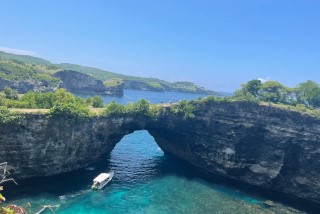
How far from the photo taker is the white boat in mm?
61938

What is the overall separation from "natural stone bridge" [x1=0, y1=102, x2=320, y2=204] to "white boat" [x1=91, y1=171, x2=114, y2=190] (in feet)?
27.4

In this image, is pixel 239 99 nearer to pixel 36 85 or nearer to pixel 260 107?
pixel 260 107

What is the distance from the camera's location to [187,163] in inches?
3440

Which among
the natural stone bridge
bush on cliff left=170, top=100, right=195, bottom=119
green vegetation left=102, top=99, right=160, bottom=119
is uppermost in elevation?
bush on cliff left=170, top=100, right=195, bottom=119

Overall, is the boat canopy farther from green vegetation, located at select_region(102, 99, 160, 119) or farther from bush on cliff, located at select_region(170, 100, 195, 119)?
bush on cliff, located at select_region(170, 100, 195, 119)

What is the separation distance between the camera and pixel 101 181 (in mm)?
62656

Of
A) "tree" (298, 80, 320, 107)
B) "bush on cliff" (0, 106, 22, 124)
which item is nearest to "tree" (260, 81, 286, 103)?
"tree" (298, 80, 320, 107)

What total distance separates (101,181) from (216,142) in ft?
107

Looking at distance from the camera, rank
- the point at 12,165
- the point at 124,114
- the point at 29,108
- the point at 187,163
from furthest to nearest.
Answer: the point at 187,163 < the point at 124,114 < the point at 29,108 < the point at 12,165

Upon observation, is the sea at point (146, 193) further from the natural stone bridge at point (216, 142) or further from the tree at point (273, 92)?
the tree at point (273, 92)

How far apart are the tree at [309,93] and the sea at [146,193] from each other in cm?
2973

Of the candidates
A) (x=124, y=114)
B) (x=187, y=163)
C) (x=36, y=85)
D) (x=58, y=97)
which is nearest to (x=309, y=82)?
(x=187, y=163)

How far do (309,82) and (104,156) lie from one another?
201 feet

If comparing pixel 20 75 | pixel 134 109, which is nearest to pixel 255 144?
pixel 134 109
